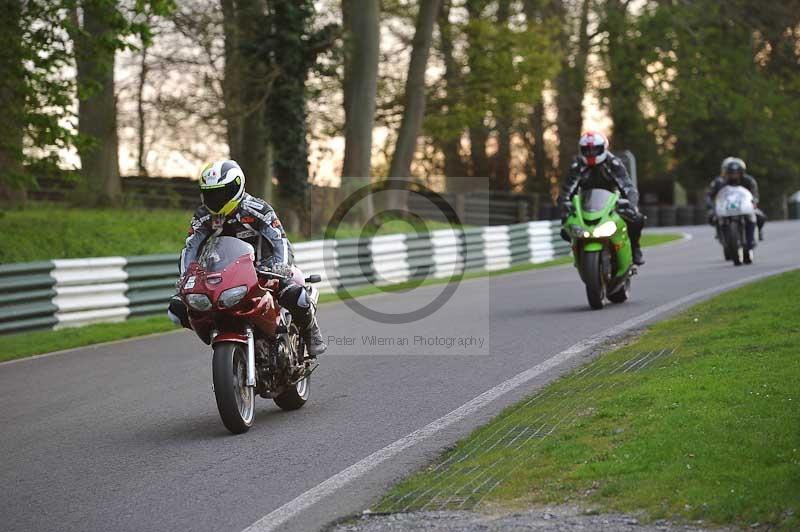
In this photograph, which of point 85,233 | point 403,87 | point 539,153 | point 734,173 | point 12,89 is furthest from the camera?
point 539,153

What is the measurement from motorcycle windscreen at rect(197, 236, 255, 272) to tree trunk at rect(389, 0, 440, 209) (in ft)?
90.0

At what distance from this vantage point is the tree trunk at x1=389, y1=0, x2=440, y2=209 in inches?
1384

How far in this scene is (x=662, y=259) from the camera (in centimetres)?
2559

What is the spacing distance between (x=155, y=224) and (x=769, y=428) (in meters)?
20.7

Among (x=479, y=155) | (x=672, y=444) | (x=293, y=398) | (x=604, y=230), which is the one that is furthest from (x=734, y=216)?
(x=479, y=155)

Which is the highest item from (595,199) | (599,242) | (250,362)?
(595,199)

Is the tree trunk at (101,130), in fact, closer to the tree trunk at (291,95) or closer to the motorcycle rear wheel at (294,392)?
the tree trunk at (291,95)

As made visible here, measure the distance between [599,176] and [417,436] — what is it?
8036 mm

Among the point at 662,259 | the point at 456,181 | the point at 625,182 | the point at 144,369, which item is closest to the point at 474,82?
the point at 456,181

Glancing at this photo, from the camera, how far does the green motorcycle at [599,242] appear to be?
14.8 meters

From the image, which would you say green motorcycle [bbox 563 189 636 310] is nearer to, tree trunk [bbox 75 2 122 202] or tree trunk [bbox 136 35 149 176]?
tree trunk [bbox 75 2 122 202]

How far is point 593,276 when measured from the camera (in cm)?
1479

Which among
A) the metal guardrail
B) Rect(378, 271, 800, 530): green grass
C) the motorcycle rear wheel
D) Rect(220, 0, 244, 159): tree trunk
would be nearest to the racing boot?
the motorcycle rear wheel

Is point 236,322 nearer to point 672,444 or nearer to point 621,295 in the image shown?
point 672,444
